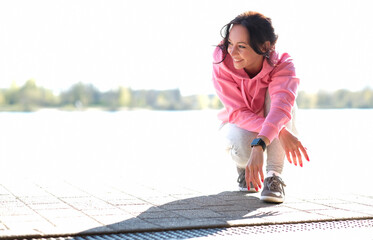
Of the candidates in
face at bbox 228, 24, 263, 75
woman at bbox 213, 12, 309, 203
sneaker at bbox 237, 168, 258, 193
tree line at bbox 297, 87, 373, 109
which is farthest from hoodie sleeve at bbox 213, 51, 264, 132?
tree line at bbox 297, 87, 373, 109

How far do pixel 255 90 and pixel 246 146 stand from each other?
275 millimetres

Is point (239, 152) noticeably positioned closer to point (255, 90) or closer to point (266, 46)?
point (255, 90)

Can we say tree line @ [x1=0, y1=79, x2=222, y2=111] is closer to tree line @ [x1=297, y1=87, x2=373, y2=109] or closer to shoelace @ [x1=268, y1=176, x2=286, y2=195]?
tree line @ [x1=297, y1=87, x2=373, y2=109]

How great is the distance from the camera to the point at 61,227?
1824 mm

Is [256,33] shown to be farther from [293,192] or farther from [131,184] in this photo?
[131,184]

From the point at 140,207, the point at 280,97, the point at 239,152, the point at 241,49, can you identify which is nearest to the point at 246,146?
the point at 239,152

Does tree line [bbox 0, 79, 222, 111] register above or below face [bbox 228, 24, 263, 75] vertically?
below

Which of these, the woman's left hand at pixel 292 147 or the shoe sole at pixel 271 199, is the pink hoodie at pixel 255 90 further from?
the shoe sole at pixel 271 199

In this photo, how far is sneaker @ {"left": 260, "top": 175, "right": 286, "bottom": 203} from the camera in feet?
8.05

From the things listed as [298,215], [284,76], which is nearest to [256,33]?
[284,76]

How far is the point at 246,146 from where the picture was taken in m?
2.64

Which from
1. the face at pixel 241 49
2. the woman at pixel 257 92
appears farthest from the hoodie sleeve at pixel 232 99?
the face at pixel 241 49

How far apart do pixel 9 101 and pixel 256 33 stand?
3087 cm

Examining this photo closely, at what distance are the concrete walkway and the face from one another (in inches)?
25.1
